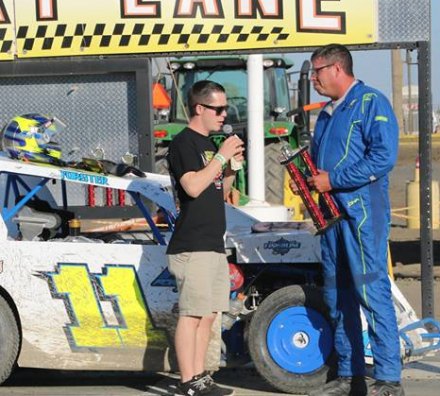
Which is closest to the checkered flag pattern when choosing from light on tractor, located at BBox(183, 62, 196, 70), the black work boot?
the black work boot

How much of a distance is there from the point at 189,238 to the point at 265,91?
34.1ft

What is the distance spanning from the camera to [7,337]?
20.5 feet

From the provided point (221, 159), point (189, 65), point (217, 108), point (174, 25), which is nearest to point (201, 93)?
point (217, 108)

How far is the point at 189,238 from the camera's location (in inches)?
225

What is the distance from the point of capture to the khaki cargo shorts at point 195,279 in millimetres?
5711

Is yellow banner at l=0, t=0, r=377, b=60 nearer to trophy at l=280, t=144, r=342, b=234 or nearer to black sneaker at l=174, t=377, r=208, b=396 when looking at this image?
trophy at l=280, t=144, r=342, b=234

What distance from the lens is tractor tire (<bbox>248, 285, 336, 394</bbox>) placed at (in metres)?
6.09

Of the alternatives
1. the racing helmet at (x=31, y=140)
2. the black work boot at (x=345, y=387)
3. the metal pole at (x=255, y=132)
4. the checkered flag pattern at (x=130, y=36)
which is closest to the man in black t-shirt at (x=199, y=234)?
the black work boot at (x=345, y=387)

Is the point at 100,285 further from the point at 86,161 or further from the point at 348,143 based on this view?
the point at 348,143

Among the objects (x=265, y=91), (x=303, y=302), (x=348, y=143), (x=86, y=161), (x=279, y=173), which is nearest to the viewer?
(x=348, y=143)

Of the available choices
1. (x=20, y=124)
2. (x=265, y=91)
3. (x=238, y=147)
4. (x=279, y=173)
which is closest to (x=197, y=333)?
(x=238, y=147)

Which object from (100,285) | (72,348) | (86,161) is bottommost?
(72,348)

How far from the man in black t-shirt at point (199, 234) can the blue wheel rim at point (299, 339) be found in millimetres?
417

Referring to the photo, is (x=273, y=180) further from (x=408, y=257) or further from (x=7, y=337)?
(x=7, y=337)
